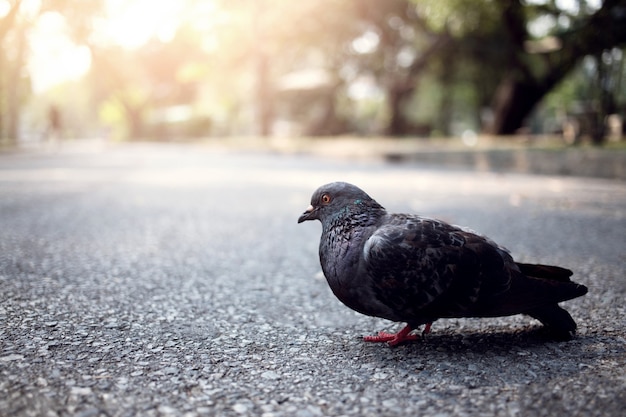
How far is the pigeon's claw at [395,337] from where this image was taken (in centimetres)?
250

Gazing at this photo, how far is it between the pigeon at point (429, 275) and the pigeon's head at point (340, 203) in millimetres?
54

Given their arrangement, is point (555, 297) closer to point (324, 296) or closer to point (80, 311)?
point (324, 296)

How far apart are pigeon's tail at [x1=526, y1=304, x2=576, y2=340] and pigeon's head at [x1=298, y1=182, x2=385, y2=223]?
0.84 metres

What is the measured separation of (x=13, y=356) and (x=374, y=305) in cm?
148

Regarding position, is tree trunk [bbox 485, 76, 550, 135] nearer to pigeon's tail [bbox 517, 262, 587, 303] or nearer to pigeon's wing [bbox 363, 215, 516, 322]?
pigeon's tail [bbox 517, 262, 587, 303]

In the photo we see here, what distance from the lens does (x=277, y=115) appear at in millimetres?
37094

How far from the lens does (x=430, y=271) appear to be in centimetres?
226

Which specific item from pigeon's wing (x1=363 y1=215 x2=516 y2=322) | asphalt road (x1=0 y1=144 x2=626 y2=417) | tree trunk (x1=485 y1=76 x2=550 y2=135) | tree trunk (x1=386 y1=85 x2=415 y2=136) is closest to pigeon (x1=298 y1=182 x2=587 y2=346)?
pigeon's wing (x1=363 y1=215 x2=516 y2=322)

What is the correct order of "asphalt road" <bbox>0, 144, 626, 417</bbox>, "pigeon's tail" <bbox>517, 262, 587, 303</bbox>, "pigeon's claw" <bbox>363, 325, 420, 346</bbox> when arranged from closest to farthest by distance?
"asphalt road" <bbox>0, 144, 626, 417</bbox> < "pigeon's tail" <bbox>517, 262, 587, 303</bbox> < "pigeon's claw" <bbox>363, 325, 420, 346</bbox>

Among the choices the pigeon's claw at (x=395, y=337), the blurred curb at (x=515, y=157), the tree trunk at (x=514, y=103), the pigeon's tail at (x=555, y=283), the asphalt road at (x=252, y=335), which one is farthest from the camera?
the tree trunk at (x=514, y=103)

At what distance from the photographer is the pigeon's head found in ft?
8.39


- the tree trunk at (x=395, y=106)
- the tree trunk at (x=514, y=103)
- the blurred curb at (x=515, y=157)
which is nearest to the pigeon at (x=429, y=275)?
the blurred curb at (x=515, y=157)

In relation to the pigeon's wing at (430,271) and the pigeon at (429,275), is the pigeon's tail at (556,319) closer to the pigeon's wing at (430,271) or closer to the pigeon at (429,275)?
the pigeon at (429,275)

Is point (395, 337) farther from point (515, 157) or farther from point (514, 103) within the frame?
point (514, 103)
